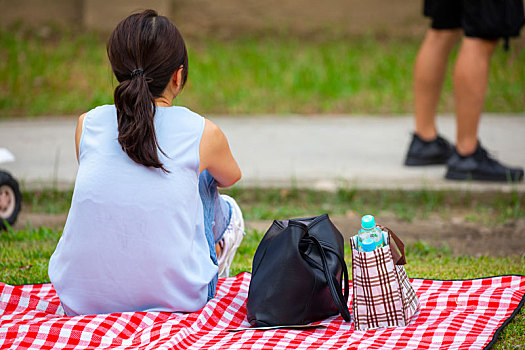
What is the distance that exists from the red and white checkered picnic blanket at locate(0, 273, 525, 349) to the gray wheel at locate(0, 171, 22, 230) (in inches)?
44.8

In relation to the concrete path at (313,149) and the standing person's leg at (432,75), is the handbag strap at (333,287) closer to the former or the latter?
the concrete path at (313,149)

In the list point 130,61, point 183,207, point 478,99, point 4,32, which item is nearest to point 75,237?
point 183,207

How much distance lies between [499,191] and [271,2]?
5.11 metres

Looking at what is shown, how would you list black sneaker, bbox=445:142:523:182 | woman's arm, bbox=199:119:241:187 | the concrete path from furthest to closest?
the concrete path < black sneaker, bbox=445:142:523:182 < woman's arm, bbox=199:119:241:187

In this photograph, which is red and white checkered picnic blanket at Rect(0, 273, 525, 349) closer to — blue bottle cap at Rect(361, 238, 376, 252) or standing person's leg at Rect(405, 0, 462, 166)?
blue bottle cap at Rect(361, 238, 376, 252)

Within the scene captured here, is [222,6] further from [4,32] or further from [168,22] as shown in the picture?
[168,22]

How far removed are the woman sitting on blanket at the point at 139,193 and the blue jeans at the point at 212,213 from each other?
14 centimetres

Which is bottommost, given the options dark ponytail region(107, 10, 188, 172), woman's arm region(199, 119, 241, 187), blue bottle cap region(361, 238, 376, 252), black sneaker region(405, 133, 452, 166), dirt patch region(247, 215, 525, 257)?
dirt patch region(247, 215, 525, 257)

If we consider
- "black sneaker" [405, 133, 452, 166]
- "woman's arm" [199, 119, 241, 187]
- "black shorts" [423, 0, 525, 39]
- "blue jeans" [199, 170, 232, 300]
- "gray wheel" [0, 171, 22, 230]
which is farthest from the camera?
"black sneaker" [405, 133, 452, 166]

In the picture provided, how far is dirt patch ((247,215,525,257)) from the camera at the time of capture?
379cm

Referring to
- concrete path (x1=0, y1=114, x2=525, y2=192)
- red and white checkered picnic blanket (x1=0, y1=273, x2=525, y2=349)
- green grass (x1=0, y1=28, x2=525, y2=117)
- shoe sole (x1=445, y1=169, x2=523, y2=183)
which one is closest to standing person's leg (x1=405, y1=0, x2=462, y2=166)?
concrete path (x1=0, y1=114, x2=525, y2=192)

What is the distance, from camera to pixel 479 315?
259cm

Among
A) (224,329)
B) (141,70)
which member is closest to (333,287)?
(224,329)

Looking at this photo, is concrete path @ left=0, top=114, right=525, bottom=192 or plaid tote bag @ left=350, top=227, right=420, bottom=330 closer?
plaid tote bag @ left=350, top=227, right=420, bottom=330
